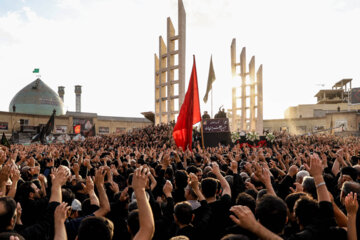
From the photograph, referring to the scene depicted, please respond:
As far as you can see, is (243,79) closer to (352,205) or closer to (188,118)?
(188,118)

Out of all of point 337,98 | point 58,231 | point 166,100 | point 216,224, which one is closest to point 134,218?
point 58,231

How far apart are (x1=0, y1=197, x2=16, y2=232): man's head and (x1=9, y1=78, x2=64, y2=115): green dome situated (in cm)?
5708

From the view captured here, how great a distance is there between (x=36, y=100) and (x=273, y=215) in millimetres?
59716

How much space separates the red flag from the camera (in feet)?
36.2

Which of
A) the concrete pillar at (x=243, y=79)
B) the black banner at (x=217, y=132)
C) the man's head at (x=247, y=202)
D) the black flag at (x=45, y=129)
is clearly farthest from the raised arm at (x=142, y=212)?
the concrete pillar at (x=243, y=79)

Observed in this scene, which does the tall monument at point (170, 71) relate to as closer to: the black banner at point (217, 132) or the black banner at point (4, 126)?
the black banner at point (217, 132)

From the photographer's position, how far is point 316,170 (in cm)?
292

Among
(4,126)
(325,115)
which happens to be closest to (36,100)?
(4,126)

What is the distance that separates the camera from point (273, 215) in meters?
2.46

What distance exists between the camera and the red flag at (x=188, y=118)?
36.2 feet

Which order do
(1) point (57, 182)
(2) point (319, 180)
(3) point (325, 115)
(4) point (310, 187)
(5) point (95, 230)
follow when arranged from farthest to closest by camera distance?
(3) point (325, 115) < (4) point (310, 187) < (1) point (57, 182) < (2) point (319, 180) < (5) point (95, 230)

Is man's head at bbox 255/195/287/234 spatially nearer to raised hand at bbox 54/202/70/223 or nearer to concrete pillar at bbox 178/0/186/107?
raised hand at bbox 54/202/70/223

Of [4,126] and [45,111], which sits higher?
[45,111]

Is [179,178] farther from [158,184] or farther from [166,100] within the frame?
[166,100]
